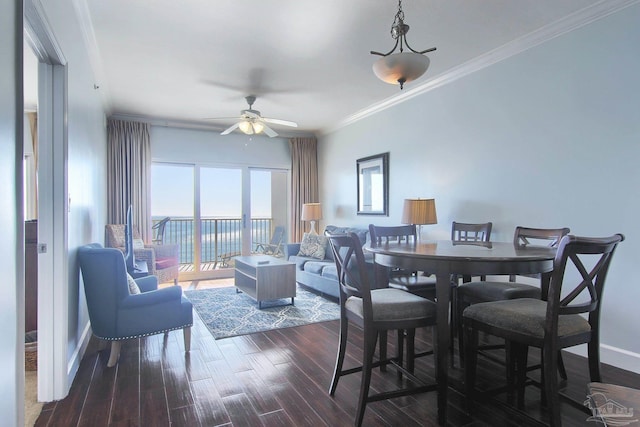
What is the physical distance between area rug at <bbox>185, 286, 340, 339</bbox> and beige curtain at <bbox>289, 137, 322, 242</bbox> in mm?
1975

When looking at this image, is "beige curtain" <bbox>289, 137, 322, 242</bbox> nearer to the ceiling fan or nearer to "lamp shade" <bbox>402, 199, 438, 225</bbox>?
the ceiling fan

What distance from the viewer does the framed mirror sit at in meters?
4.94

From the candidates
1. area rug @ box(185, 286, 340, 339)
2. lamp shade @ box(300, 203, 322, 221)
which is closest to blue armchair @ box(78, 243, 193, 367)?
area rug @ box(185, 286, 340, 339)

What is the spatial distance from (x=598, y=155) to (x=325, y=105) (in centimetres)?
332

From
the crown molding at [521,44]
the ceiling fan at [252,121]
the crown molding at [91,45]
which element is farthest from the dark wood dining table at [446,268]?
the ceiling fan at [252,121]

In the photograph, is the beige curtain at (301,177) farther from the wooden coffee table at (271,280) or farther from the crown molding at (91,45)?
the crown molding at (91,45)

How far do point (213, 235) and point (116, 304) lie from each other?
3.96 meters

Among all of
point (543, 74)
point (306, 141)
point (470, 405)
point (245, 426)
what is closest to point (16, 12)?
point (245, 426)

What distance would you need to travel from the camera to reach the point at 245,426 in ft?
6.12

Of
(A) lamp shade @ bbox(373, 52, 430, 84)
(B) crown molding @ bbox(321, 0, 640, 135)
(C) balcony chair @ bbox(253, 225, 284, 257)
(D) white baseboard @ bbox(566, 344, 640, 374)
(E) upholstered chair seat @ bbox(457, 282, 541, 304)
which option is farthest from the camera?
(C) balcony chair @ bbox(253, 225, 284, 257)

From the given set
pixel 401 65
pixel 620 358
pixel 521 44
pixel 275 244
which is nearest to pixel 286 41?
pixel 401 65

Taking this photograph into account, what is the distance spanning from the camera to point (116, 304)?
8.38ft

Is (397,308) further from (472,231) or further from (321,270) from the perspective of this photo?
(321,270)

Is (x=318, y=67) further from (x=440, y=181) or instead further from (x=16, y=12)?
(x=16, y=12)
